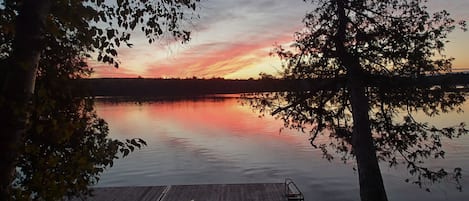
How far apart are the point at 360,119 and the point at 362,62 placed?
6.38ft

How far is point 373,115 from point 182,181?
2084 cm

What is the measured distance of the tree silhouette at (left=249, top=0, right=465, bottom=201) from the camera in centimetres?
1310

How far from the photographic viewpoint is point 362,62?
14141 millimetres

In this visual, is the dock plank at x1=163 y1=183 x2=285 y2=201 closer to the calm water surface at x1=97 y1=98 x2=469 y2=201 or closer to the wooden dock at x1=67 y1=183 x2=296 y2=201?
the wooden dock at x1=67 y1=183 x2=296 y2=201

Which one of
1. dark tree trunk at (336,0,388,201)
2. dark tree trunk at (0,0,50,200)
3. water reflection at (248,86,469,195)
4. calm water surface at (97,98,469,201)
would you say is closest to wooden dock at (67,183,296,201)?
calm water surface at (97,98,469,201)

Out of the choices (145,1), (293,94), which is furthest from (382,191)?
(145,1)

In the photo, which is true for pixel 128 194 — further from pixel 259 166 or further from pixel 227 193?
pixel 259 166

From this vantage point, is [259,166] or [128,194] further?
[259,166]

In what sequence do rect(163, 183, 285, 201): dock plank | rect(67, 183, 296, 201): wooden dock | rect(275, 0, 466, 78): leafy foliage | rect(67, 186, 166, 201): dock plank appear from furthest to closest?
rect(67, 186, 166, 201): dock plank → rect(67, 183, 296, 201): wooden dock → rect(163, 183, 285, 201): dock plank → rect(275, 0, 466, 78): leafy foliage

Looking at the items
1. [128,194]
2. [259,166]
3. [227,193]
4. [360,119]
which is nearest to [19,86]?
[360,119]

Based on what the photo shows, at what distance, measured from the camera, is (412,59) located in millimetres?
13039

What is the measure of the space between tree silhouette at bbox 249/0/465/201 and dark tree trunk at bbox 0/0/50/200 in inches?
454

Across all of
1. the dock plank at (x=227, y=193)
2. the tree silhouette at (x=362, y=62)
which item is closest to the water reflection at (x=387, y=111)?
the tree silhouette at (x=362, y=62)

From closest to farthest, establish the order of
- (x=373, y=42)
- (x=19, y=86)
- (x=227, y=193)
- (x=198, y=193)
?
(x=19, y=86) < (x=373, y=42) < (x=227, y=193) < (x=198, y=193)
